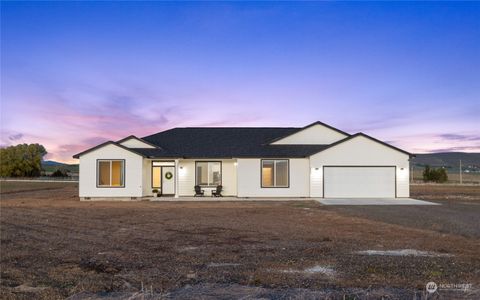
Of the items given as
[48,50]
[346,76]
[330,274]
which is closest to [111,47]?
[48,50]

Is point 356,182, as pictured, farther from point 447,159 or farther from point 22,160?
point 447,159

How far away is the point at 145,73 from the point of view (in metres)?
23.5

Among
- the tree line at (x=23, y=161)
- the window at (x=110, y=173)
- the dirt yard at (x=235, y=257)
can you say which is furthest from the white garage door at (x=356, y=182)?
the tree line at (x=23, y=161)

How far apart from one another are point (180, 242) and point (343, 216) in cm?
740

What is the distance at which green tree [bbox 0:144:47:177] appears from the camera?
64938 mm

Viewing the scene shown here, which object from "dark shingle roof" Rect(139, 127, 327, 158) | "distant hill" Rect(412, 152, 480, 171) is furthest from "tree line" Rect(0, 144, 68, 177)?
"distant hill" Rect(412, 152, 480, 171)

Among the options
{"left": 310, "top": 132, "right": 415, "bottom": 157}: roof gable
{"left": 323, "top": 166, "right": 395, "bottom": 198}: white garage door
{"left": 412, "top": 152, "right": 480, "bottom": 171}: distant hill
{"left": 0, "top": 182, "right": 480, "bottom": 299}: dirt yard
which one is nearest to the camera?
{"left": 0, "top": 182, "right": 480, "bottom": 299}: dirt yard

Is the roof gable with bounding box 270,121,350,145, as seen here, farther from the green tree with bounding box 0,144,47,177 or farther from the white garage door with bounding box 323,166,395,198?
the green tree with bounding box 0,144,47,177

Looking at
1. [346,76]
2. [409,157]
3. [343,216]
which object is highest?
[346,76]

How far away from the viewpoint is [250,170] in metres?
22.7

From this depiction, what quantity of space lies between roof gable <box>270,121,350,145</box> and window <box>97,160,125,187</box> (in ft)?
30.5

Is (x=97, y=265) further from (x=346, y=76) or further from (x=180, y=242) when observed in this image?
(x=346, y=76)

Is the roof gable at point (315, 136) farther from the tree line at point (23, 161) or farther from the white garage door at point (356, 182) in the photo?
the tree line at point (23, 161)

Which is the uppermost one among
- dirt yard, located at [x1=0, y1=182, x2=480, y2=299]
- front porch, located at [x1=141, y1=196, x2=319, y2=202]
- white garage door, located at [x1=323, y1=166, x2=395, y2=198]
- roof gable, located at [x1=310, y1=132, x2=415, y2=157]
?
roof gable, located at [x1=310, y1=132, x2=415, y2=157]
